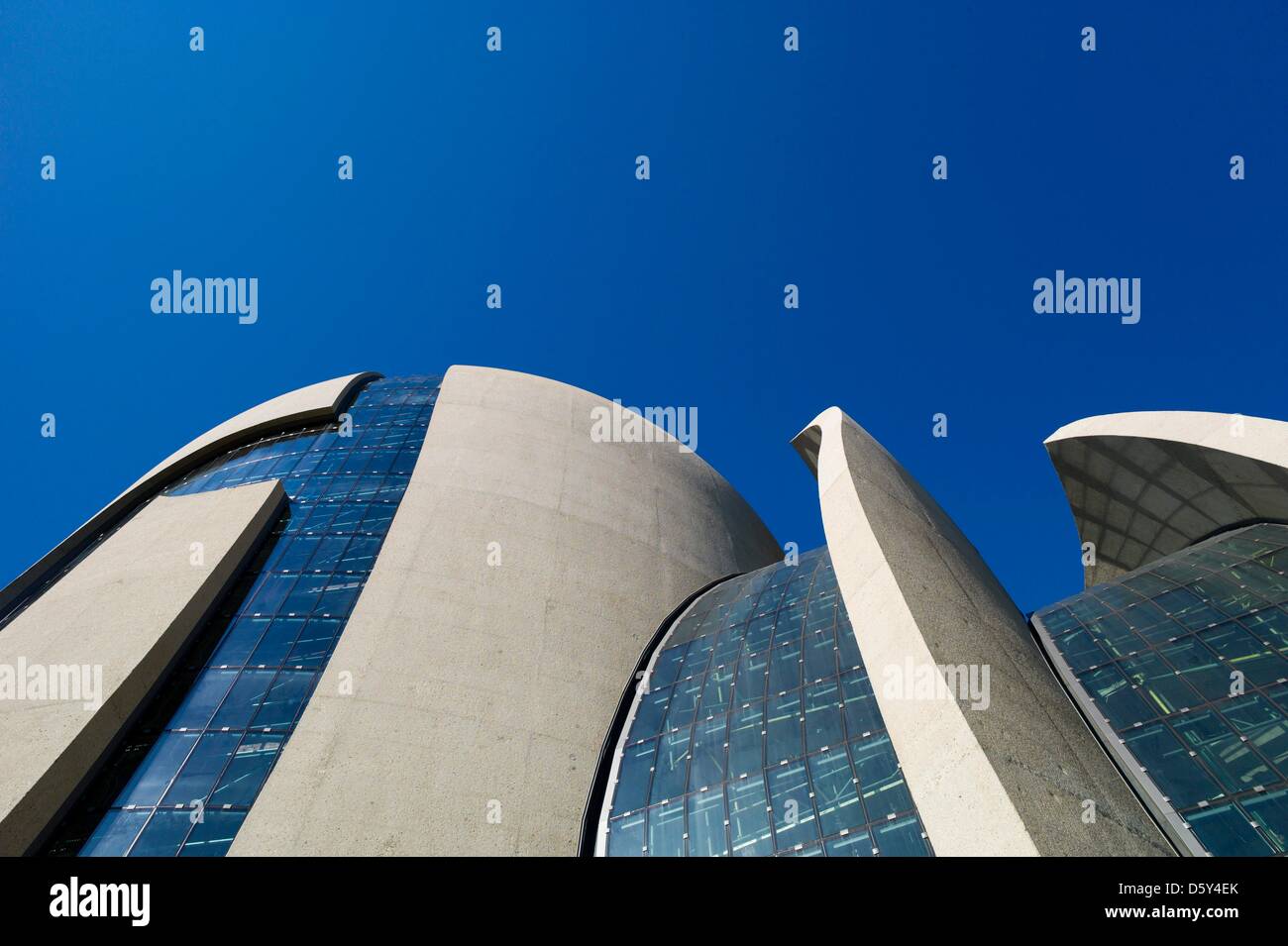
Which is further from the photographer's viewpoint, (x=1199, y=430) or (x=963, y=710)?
(x=1199, y=430)

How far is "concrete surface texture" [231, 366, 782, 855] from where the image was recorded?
9391mm

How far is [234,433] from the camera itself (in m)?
19.0

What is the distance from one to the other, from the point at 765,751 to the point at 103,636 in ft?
35.8

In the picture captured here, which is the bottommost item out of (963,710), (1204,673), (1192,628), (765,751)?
(765,751)

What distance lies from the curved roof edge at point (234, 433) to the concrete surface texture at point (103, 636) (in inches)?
71.5

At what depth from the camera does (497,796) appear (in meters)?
9.85

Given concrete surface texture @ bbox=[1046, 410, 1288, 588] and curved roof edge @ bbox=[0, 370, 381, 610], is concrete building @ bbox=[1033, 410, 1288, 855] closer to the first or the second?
concrete surface texture @ bbox=[1046, 410, 1288, 588]

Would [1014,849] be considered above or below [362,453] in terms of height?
below

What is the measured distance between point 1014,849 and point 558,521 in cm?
1189

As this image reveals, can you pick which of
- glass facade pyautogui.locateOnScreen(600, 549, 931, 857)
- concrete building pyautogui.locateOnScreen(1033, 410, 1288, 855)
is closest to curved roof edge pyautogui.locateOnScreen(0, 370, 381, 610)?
glass facade pyautogui.locateOnScreen(600, 549, 931, 857)

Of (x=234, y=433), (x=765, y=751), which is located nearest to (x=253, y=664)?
(x=765, y=751)

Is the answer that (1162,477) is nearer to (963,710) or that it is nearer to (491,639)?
(963,710)
